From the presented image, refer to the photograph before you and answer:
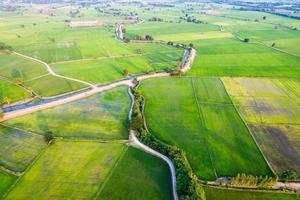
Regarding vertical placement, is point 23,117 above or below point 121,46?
below

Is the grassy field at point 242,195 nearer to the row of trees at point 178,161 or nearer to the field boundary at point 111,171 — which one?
the row of trees at point 178,161

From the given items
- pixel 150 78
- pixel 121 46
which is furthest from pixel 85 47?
pixel 150 78

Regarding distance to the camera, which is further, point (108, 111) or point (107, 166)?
point (108, 111)

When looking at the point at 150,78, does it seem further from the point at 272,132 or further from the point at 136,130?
the point at 272,132

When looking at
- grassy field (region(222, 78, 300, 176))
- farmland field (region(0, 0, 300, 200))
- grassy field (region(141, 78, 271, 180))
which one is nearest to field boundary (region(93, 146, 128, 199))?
farmland field (region(0, 0, 300, 200))

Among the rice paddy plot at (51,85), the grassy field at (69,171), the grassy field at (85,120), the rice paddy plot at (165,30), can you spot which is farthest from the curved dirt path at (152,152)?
the rice paddy plot at (165,30)

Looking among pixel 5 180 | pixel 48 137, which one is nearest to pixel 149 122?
pixel 48 137

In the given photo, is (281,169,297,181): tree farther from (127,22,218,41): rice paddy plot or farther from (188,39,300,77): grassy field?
(127,22,218,41): rice paddy plot
